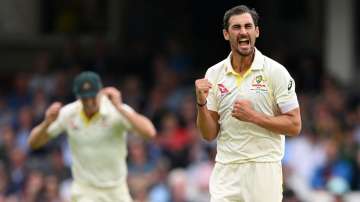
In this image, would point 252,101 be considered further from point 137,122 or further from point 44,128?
Result: point 44,128

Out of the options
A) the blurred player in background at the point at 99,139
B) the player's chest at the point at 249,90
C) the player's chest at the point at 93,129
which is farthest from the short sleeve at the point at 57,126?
the player's chest at the point at 249,90

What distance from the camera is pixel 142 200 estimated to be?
45.0 feet

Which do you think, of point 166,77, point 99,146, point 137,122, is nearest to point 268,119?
point 137,122

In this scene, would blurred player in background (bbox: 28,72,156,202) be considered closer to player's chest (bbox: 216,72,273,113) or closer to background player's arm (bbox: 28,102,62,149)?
background player's arm (bbox: 28,102,62,149)

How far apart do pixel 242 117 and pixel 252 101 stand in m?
0.20

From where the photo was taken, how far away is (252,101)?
7926mm

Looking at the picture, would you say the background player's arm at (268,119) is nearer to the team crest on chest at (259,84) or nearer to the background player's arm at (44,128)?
the team crest on chest at (259,84)

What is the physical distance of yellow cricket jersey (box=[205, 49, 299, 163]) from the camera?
26.0ft

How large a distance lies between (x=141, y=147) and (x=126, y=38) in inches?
258

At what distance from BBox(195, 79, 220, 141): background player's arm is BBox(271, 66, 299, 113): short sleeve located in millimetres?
460

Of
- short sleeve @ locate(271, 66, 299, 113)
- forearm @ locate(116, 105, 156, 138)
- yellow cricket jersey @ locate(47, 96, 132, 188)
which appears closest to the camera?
short sleeve @ locate(271, 66, 299, 113)

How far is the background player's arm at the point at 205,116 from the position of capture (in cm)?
779

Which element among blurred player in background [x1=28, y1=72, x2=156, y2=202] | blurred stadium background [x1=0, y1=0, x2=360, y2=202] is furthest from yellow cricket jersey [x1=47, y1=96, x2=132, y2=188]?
blurred stadium background [x1=0, y1=0, x2=360, y2=202]

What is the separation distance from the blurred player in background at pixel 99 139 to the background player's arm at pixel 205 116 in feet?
6.50
